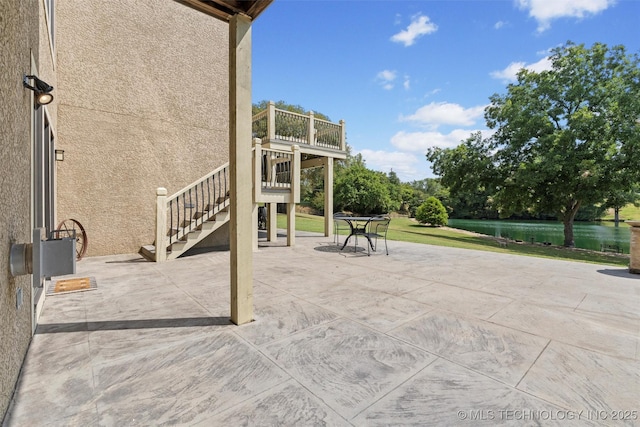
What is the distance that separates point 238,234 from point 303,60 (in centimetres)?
1393

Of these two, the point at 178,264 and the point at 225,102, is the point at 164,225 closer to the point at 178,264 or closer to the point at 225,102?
the point at 178,264

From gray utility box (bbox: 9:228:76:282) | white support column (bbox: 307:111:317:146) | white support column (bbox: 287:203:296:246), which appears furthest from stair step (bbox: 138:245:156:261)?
white support column (bbox: 307:111:317:146)

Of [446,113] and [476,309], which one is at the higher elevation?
[446,113]

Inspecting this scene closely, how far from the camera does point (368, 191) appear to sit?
2747cm

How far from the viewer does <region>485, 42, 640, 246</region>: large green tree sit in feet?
42.9

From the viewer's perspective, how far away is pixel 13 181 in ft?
5.57

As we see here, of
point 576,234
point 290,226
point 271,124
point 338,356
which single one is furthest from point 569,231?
point 338,356

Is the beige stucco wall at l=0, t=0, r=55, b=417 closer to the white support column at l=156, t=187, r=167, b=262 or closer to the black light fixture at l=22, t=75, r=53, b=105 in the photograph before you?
the black light fixture at l=22, t=75, r=53, b=105

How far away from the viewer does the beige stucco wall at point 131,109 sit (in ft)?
19.2

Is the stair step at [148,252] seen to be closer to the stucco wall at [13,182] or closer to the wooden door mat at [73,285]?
the wooden door mat at [73,285]

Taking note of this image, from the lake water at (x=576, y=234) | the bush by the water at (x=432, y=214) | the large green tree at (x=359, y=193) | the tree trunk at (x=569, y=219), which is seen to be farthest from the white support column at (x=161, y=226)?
the bush by the water at (x=432, y=214)

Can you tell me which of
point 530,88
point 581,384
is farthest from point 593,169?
point 581,384

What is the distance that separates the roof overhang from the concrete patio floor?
2878 millimetres

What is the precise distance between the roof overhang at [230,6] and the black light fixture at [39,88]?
4.35 feet
